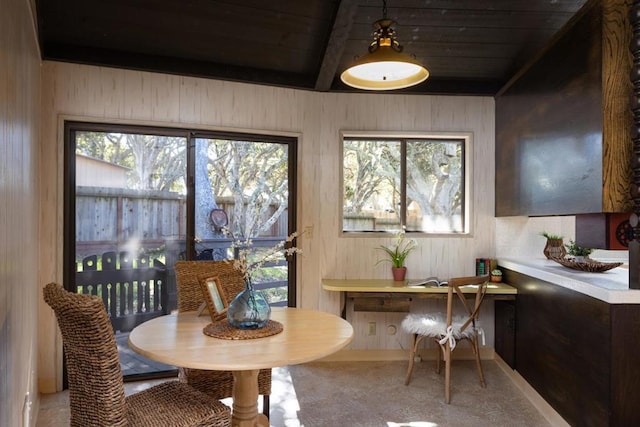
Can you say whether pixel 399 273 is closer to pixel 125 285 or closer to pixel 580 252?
pixel 580 252

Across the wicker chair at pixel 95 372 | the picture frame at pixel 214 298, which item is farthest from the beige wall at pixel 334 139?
the wicker chair at pixel 95 372

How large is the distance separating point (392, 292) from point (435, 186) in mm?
1152

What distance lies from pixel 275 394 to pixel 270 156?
75.8 inches

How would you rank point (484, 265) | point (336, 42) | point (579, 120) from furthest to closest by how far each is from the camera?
point (484, 265) < point (336, 42) < point (579, 120)

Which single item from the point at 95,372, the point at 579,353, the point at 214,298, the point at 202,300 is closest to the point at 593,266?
the point at 579,353

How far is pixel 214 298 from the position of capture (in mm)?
2148

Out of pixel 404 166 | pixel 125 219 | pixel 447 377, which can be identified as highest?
pixel 404 166

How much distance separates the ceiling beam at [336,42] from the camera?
258cm

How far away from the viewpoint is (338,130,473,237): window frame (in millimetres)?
3875

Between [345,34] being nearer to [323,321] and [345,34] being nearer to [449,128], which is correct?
[449,128]

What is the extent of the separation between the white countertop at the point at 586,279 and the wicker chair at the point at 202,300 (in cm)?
183

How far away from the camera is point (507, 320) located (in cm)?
355

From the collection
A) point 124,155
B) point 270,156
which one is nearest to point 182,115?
point 124,155

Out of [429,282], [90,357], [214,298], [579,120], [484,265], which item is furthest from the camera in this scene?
[484,265]
